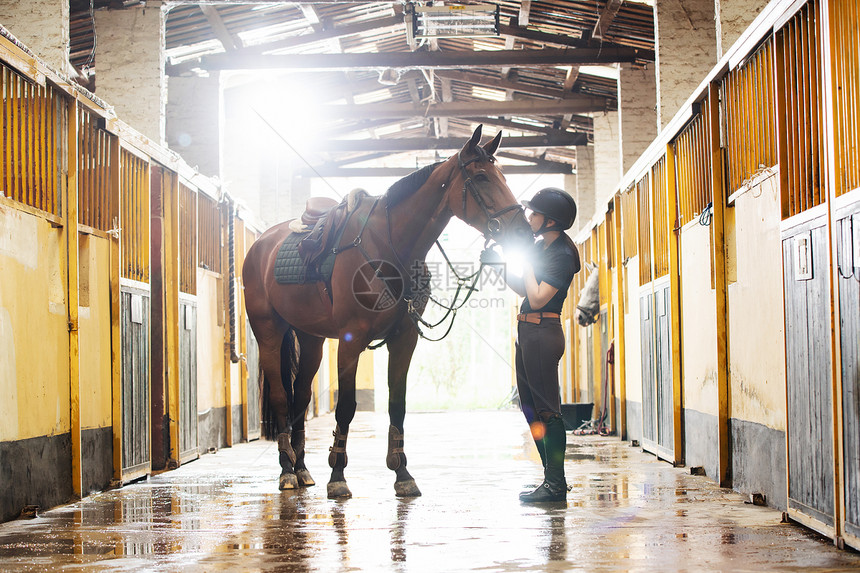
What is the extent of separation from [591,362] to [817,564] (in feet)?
29.9

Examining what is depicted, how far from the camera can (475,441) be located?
9375 millimetres

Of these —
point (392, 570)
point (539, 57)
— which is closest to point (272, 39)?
point (539, 57)

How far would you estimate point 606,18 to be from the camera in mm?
11477

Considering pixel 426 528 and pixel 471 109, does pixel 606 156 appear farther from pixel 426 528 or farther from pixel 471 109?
pixel 426 528

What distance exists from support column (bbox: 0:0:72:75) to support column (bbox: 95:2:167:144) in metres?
2.22

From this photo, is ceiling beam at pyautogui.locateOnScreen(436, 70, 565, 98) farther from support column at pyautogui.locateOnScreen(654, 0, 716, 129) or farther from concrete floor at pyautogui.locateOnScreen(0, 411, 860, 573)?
concrete floor at pyautogui.locateOnScreen(0, 411, 860, 573)

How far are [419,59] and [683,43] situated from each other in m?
4.00

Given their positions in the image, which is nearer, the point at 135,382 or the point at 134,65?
the point at 135,382

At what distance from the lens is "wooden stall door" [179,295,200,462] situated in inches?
293

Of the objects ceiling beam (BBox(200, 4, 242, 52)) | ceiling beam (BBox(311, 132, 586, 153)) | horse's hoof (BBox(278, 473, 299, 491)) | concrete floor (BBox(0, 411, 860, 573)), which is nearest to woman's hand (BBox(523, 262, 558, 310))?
concrete floor (BBox(0, 411, 860, 573))

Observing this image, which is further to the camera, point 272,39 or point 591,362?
point 272,39

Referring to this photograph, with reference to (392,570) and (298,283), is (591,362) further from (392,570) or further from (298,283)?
(392,570)

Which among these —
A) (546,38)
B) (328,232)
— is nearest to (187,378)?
(328,232)

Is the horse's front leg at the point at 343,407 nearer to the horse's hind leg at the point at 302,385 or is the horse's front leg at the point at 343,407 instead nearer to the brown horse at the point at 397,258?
the brown horse at the point at 397,258
